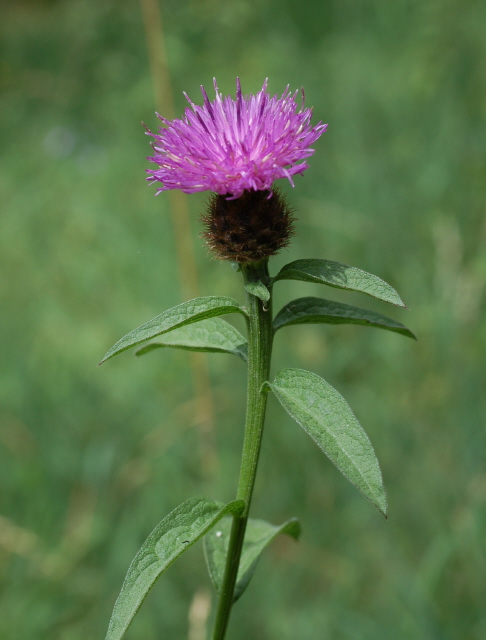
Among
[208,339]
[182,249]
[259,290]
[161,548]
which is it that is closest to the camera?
[161,548]

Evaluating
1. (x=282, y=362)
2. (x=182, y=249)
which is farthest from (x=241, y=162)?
(x=282, y=362)

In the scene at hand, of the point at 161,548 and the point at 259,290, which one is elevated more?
the point at 259,290

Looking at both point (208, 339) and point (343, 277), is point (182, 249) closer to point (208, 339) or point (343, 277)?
point (208, 339)

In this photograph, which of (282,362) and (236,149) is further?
(282,362)

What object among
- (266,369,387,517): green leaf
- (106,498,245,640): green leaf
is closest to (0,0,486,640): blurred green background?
(106,498,245,640): green leaf

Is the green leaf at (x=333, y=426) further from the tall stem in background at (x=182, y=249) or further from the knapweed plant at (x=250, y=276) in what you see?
the tall stem in background at (x=182, y=249)

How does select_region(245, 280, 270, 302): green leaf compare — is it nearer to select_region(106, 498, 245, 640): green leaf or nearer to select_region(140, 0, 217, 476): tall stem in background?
select_region(106, 498, 245, 640): green leaf

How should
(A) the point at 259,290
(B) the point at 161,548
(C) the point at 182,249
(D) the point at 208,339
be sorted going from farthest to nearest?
1. (C) the point at 182,249
2. (D) the point at 208,339
3. (A) the point at 259,290
4. (B) the point at 161,548
